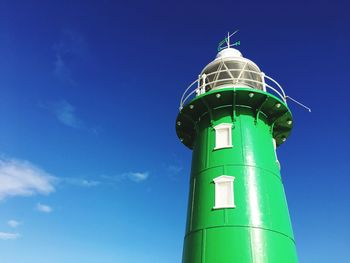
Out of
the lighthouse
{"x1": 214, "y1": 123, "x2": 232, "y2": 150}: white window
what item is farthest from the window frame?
{"x1": 214, "y1": 123, "x2": 232, "y2": 150}: white window

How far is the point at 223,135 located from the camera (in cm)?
1382

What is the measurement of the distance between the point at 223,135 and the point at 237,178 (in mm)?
2275

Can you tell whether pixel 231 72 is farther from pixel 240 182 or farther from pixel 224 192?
pixel 224 192

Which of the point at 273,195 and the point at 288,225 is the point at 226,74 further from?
the point at 288,225

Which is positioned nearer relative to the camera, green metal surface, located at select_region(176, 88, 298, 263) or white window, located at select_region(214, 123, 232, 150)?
green metal surface, located at select_region(176, 88, 298, 263)

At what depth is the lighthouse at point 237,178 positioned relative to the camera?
36.1 ft

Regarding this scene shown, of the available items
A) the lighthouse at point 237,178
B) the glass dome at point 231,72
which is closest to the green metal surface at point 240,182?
the lighthouse at point 237,178

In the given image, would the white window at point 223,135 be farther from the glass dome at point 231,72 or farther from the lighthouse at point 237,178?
the glass dome at point 231,72

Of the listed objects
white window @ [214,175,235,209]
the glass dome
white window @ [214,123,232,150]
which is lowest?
white window @ [214,175,235,209]

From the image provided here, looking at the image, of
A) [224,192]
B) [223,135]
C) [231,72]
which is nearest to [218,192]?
[224,192]

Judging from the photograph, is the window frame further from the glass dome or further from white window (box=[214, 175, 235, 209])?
the glass dome

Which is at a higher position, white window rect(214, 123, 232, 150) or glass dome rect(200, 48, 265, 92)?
glass dome rect(200, 48, 265, 92)

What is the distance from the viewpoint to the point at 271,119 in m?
14.9

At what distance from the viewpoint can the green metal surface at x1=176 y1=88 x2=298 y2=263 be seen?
35.9 ft
